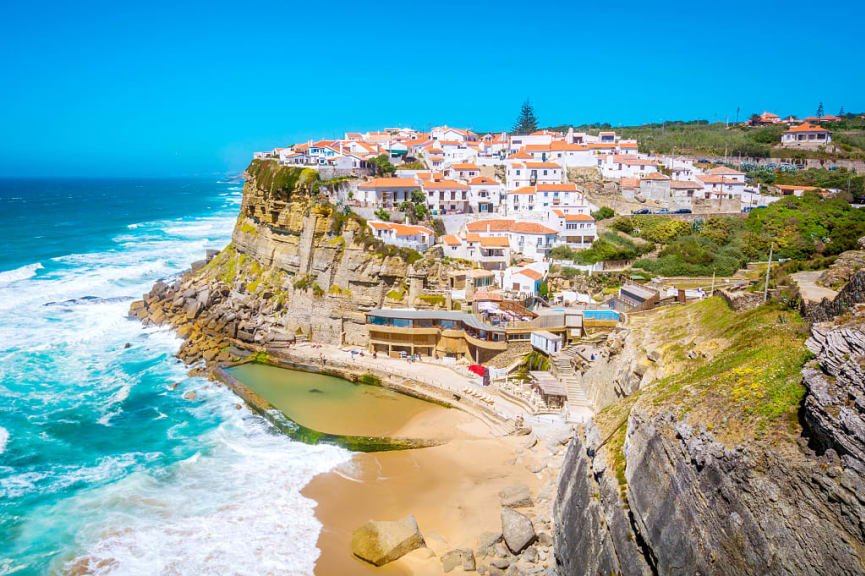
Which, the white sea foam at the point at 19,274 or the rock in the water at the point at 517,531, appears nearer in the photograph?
the rock in the water at the point at 517,531

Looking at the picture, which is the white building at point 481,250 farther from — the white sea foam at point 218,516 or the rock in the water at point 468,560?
the rock in the water at point 468,560

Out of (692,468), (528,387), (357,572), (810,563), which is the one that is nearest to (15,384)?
(357,572)

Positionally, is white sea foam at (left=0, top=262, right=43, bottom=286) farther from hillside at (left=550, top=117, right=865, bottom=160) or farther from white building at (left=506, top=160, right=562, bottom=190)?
hillside at (left=550, top=117, right=865, bottom=160)

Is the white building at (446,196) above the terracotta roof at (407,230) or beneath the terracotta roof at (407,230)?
above

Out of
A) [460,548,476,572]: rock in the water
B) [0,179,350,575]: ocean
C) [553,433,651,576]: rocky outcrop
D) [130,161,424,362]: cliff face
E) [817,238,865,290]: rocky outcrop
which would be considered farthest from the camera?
[130,161,424,362]: cliff face

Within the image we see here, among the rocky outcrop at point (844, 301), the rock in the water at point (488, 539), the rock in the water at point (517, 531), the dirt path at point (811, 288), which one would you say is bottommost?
the rock in the water at point (488, 539)

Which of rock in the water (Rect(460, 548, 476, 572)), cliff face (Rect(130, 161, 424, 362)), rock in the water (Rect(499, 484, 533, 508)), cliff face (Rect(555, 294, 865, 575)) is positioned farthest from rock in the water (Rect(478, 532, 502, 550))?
cliff face (Rect(130, 161, 424, 362))

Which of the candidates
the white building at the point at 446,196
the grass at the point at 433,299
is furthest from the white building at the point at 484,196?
the grass at the point at 433,299
